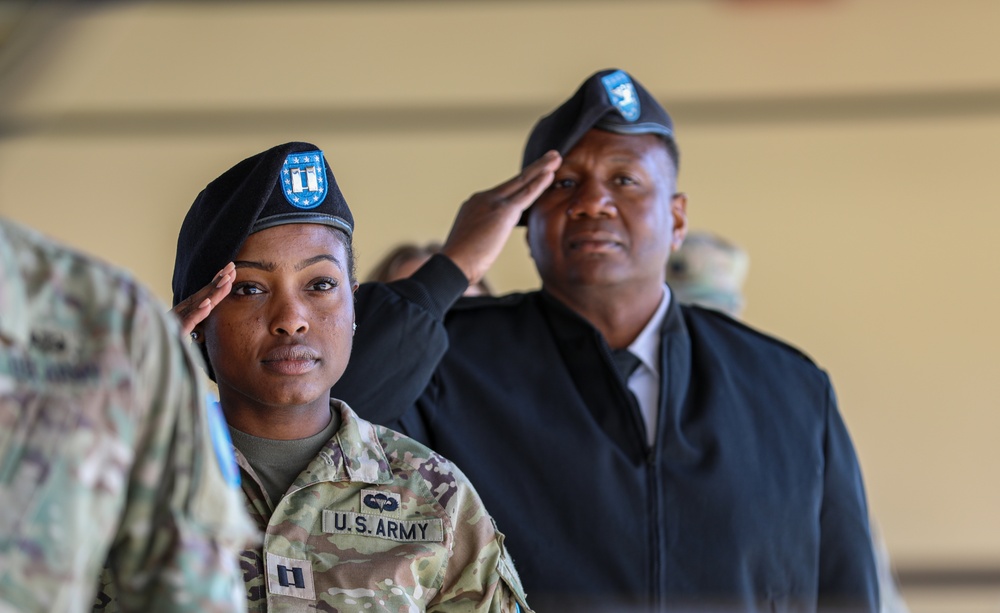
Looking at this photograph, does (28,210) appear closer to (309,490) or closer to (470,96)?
(470,96)

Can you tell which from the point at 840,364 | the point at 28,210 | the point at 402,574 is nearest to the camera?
the point at 402,574

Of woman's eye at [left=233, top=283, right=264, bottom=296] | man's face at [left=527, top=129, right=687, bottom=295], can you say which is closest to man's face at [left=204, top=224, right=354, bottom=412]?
woman's eye at [left=233, top=283, right=264, bottom=296]

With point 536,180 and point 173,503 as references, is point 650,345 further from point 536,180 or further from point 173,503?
point 173,503

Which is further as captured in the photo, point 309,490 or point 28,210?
point 28,210

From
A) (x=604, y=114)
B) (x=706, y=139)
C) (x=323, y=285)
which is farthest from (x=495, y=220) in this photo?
(x=706, y=139)

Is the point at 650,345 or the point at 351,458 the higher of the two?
the point at 650,345

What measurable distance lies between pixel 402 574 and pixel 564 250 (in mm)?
851

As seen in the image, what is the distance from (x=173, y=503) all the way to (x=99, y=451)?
75mm

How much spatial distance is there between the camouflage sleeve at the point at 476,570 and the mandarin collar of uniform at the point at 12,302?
730 mm

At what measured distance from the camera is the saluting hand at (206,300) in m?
1.75

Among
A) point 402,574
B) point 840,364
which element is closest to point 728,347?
point 402,574

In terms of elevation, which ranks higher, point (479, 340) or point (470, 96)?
point (470, 96)

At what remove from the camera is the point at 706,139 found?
416 cm

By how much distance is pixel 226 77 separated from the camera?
150 inches
